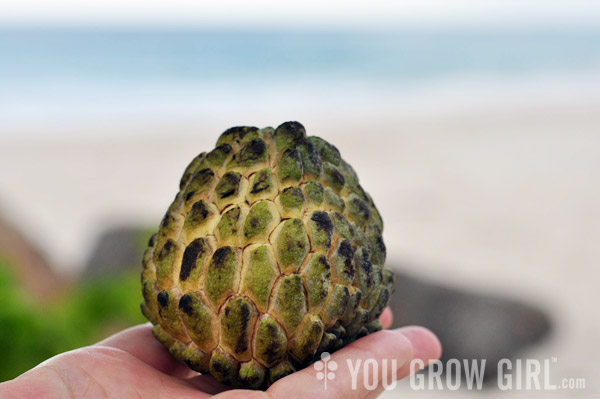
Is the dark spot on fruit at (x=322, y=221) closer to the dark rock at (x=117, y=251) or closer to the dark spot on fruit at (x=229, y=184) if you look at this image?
the dark spot on fruit at (x=229, y=184)

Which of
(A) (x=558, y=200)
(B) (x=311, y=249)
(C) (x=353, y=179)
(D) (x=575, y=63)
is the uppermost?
(D) (x=575, y=63)

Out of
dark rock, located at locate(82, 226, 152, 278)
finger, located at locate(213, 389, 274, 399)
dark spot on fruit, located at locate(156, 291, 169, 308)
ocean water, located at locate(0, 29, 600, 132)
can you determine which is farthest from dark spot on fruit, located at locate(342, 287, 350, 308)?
ocean water, located at locate(0, 29, 600, 132)

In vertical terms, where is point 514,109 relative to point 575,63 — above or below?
below

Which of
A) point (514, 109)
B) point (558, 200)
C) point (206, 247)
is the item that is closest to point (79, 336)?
point (206, 247)

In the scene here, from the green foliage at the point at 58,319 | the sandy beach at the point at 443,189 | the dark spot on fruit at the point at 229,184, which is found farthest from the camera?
the sandy beach at the point at 443,189

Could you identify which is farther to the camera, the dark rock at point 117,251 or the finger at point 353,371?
the dark rock at point 117,251

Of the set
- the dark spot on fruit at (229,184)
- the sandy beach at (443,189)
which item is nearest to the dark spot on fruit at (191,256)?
the dark spot on fruit at (229,184)

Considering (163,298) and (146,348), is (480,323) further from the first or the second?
(163,298)

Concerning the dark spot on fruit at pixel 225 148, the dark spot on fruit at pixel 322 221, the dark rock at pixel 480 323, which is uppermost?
the dark spot on fruit at pixel 225 148

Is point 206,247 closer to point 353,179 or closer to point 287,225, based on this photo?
point 287,225
